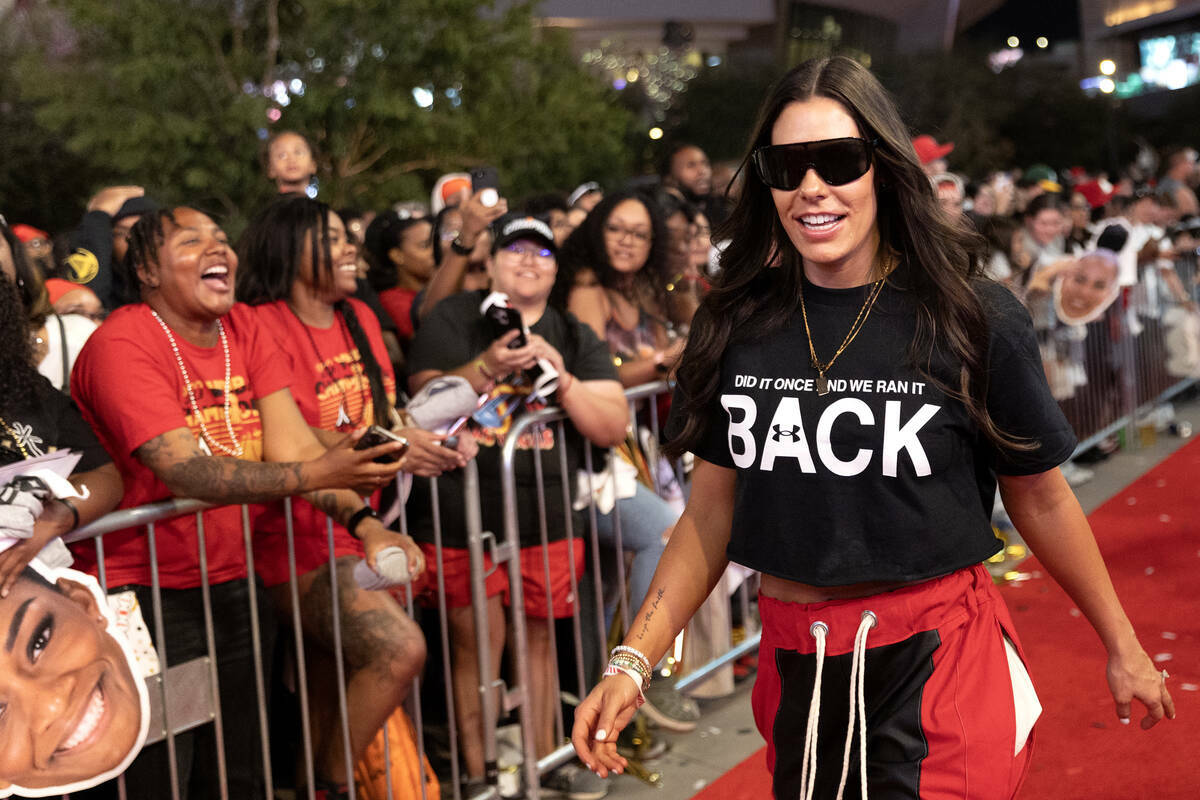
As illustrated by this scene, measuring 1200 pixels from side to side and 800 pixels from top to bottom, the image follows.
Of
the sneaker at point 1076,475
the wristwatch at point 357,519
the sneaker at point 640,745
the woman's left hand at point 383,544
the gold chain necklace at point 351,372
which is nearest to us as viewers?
the woman's left hand at point 383,544

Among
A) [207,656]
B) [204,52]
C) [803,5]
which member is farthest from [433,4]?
[803,5]

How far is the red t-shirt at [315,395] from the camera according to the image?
156 inches

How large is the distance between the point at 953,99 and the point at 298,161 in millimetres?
32613

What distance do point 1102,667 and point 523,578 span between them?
8.20 feet

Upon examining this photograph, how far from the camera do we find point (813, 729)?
2.43 metres

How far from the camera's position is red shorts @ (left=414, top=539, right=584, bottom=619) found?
14.7 feet

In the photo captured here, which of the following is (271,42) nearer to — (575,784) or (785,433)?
(575,784)

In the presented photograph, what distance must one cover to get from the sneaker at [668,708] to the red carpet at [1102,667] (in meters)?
0.37

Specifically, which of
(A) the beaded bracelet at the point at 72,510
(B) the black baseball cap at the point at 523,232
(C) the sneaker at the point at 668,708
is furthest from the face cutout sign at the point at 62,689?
(C) the sneaker at the point at 668,708

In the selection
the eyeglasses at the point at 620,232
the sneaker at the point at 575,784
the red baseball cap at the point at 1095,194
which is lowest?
the sneaker at the point at 575,784

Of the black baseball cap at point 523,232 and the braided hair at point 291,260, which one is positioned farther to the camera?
the black baseball cap at point 523,232

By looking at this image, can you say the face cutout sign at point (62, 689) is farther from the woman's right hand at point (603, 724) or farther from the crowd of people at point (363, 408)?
the woman's right hand at point (603, 724)

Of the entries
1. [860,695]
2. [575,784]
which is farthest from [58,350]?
[860,695]

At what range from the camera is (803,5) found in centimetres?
5128
